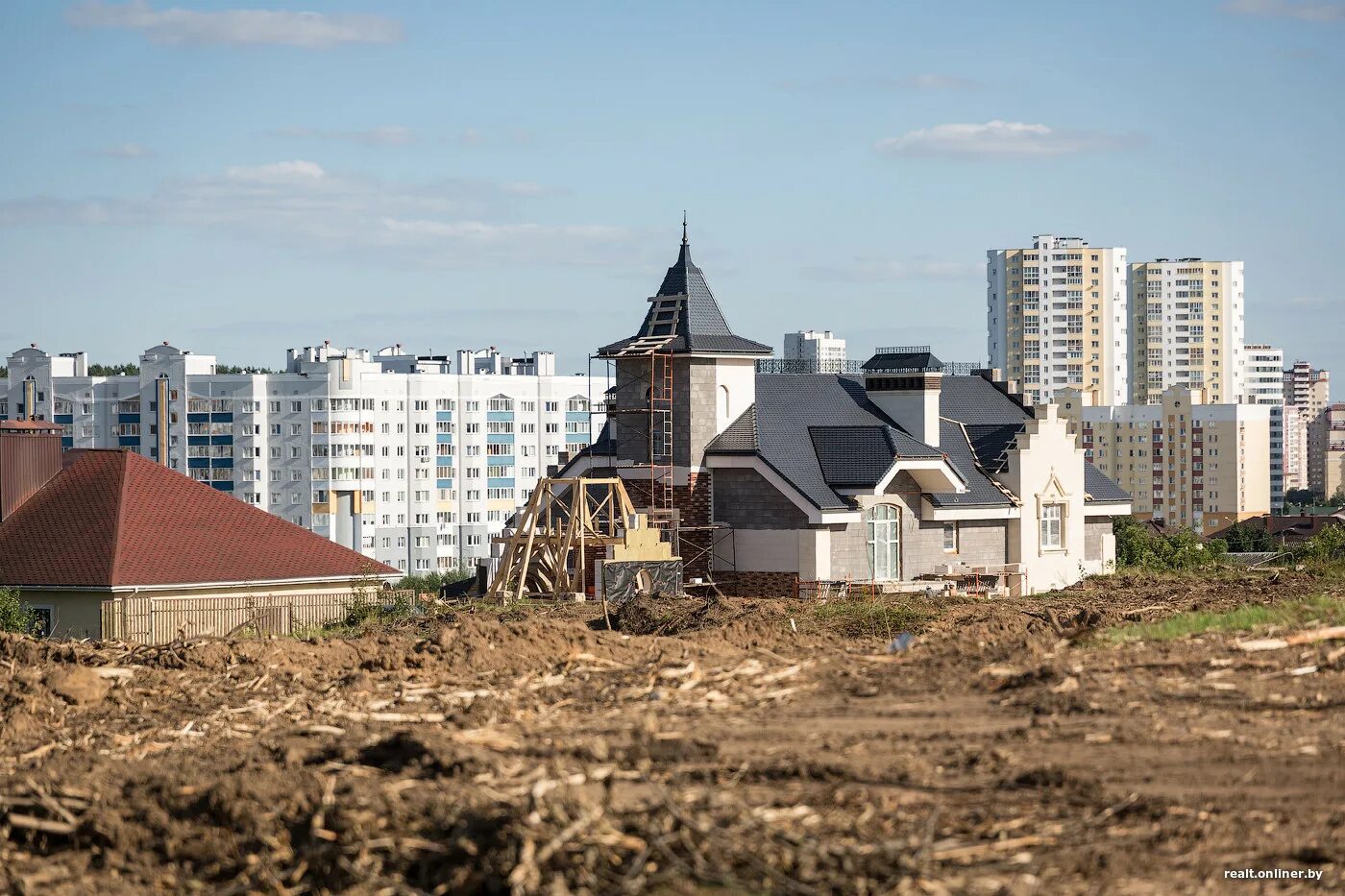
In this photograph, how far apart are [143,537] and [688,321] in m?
11.8

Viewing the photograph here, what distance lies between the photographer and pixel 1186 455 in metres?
146

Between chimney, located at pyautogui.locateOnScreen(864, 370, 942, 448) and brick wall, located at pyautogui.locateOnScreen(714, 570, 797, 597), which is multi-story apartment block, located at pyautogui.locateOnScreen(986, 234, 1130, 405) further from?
brick wall, located at pyautogui.locateOnScreen(714, 570, 797, 597)

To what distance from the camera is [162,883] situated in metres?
10.0

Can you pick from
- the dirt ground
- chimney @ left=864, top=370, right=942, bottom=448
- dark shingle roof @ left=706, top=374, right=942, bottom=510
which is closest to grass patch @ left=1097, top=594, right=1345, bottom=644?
the dirt ground

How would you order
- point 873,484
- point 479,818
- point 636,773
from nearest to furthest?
1. point 479,818
2. point 636,773
3. point 873,484

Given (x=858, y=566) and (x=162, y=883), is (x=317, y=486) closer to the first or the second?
(x=858, y=566)

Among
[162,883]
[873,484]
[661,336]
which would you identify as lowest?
[162,883]

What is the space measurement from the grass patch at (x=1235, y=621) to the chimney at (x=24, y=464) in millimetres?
24253

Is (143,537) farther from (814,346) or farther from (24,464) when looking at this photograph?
(814,346)

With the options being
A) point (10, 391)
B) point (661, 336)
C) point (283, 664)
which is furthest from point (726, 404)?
point (10, 391)

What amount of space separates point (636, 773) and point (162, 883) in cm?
294

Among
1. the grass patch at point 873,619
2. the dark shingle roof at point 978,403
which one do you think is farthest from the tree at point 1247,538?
the grass patch at point 873,619

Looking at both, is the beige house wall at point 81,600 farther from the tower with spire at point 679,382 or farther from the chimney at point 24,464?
the tower with spire at point 679,382

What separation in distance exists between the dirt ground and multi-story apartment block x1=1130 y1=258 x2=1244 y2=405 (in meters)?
170
